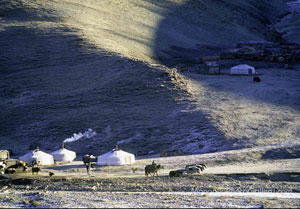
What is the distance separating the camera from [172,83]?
57062 mm

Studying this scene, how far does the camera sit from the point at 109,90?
5731 centimetres

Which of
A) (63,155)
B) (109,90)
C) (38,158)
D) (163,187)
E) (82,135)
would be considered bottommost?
(163,187)

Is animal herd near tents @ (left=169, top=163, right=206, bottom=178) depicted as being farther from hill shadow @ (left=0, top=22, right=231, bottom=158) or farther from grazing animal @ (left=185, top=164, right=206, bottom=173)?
hill shadow @ (left=0, top=22, right=231, bottom=158)

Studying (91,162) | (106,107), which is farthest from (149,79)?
(91,162)

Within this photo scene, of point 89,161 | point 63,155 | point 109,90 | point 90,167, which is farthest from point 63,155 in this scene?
point 109,90

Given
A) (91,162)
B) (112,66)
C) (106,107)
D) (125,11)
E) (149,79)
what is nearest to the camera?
(91,162)

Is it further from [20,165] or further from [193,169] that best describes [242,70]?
[20,165]

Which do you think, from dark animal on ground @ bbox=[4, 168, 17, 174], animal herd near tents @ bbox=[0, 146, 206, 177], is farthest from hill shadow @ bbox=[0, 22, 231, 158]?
dark animal on ground @ bbox=[4, 168, 17, 174]

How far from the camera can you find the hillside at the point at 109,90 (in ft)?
156

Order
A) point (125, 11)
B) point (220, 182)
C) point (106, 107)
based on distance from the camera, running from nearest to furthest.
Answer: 1. point (220, 182)
2. point (106, 107)
3. point (125, 11)

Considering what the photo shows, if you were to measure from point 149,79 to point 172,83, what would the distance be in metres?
2.61

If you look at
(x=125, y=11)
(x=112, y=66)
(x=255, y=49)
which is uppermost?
(x=125, y=11)

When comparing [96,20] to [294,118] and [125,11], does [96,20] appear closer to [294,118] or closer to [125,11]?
[125,11]

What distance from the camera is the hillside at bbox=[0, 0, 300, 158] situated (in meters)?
47.6
